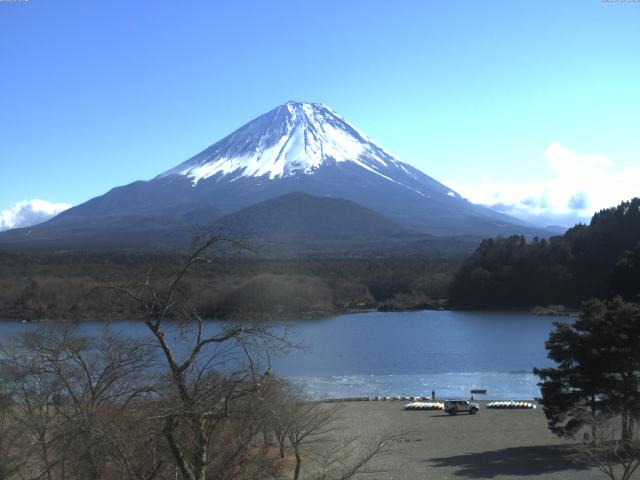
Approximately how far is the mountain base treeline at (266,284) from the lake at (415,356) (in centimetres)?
209

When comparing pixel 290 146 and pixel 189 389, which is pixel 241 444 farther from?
pixel 290 146

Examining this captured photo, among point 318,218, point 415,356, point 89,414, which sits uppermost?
point 318,218

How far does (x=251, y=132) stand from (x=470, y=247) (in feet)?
171

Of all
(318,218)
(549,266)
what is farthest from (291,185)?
(549,266)

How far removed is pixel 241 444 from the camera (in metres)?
4.46

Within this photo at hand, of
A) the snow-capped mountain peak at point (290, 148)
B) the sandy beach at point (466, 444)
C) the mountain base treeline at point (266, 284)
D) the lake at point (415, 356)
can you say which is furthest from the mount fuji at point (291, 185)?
the sandy beach at point (466, 444)

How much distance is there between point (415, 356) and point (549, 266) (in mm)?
21633

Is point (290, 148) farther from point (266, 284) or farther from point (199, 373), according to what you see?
point (199, 373)

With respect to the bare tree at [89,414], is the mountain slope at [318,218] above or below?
above

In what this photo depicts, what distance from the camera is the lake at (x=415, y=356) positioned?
20.8m

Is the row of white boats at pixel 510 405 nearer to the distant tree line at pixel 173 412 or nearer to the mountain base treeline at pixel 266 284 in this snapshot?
the mountain base treeline at pixel 266 284

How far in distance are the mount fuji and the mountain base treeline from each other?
3409 cm

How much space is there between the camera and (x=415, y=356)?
89.3 feet

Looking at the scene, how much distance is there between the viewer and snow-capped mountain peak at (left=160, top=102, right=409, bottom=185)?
11694 cm
